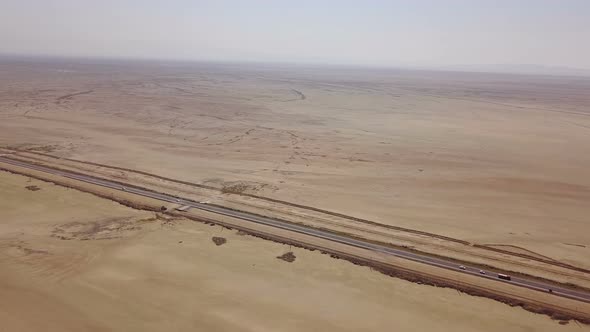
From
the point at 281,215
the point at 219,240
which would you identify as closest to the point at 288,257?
the point at 219,240

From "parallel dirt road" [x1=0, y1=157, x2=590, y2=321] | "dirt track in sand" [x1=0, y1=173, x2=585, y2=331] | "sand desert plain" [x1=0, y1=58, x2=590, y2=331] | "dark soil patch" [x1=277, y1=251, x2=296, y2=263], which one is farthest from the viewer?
"dark soil patch" [x1=277, y1=251, x2=296, y2=263]

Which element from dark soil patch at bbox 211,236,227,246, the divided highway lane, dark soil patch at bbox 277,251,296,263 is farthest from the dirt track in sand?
the divided highway lane

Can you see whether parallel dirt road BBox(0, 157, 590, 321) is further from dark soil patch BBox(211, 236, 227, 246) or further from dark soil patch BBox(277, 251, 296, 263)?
dark soil patch BBox(211, 236, 227, 246)

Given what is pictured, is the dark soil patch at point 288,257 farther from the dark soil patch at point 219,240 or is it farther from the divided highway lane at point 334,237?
the dark soil patch at point 219,240

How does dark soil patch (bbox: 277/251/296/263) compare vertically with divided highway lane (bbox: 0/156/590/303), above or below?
below

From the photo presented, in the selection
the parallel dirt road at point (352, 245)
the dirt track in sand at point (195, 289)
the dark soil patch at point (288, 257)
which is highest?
the parallel dirt road at point (352, 245)

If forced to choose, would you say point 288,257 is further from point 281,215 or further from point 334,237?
point 281,215

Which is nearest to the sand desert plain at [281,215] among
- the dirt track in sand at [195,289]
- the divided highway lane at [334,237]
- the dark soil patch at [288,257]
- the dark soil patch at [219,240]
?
the dirt track in sand at [195,289]

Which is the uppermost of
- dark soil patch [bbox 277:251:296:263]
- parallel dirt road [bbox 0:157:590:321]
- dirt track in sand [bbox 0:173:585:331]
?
parallel dirt road [bbox 0:157:590:321]

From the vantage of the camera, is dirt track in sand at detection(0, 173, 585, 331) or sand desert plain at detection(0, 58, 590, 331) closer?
dirt track in sand at detection(0, 173, 585, 331)
